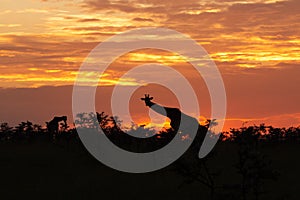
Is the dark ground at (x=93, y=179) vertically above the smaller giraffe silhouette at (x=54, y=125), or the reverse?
the smaller giraffe silhouette at (x=54, y=125)

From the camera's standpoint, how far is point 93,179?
25.9 m

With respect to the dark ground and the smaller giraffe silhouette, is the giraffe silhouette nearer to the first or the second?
the dark ground

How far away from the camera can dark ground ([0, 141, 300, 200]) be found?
2352 centimetres

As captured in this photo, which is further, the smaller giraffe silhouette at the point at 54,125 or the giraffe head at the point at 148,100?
the smaller giraffe silhouette at the point at 54,125

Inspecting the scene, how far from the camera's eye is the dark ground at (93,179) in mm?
23516

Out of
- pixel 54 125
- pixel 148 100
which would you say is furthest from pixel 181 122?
pixel 54 125

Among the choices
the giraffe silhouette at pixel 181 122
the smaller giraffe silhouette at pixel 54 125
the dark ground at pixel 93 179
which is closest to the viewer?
the dark ground at pixel 93 179

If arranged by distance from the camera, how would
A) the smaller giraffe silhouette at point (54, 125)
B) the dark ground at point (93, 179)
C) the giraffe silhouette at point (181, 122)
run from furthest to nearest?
the smaller giraffe silhouette at point (54, 125), the giraffe silhouette at point (181, 122), the dark ground at point (93, 179)

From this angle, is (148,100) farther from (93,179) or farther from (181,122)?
(93,179)

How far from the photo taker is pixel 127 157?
30609 mm

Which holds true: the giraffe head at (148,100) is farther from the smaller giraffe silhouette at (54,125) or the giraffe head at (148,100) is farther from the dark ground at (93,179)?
the smaller giraffe silhouette at (54,125)

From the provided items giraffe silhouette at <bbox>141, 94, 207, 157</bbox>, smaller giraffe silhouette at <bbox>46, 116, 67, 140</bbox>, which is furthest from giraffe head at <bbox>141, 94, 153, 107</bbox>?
smaller giraffe silhouette at <bbox>46, 116, 67, 140</bbox>

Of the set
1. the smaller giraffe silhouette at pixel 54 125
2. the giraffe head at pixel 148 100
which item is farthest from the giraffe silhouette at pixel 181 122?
the smaller giraffe silhouette at pixel 54 125

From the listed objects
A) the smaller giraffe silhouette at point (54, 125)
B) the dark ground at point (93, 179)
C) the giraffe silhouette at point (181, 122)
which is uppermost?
the smaller giraffe silhouette at point (54, 125)
